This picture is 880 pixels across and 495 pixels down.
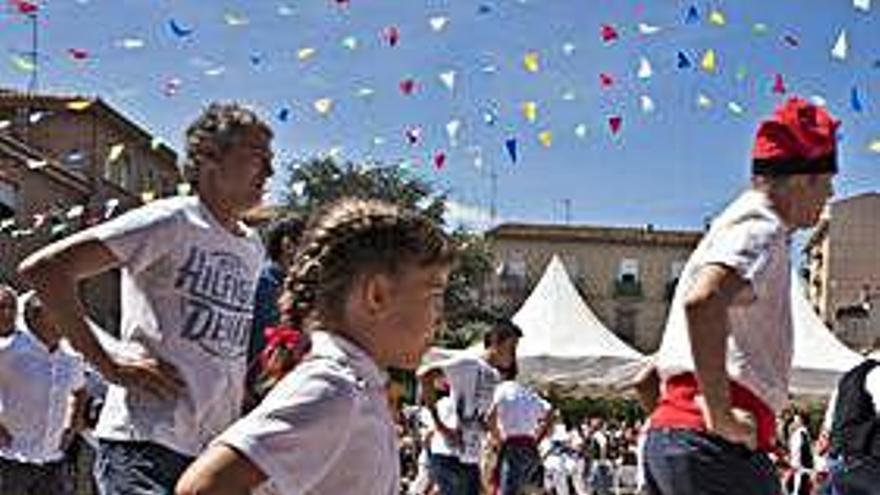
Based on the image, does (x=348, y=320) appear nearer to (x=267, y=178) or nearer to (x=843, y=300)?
(x=267, y=178)

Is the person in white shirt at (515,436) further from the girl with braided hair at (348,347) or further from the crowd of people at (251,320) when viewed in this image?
the girl with braided hair at (348,347)

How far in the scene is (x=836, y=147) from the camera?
4332 mm

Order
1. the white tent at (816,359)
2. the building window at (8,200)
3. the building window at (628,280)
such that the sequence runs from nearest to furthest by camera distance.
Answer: the white tent at (816,359)
the building window at (8,200)
the building window at (628,280)

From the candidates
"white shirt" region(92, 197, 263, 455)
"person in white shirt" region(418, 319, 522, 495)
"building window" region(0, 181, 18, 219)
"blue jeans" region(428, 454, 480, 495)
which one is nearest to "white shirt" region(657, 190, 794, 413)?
"white shirt" region(92, 197, 263, 455)

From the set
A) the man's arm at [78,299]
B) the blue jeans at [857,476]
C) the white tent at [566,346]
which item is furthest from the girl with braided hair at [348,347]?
the white tent at [566,346]

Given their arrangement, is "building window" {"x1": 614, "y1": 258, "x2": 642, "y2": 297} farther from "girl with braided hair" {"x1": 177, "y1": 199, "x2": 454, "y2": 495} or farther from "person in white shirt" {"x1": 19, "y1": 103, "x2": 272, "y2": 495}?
"girl with braided hair" {"x1": 177, "y1": 199, "x2": 454, "y2": 495}

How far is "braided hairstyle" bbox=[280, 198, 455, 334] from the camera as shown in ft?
8.71

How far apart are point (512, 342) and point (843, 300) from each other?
7442 cm

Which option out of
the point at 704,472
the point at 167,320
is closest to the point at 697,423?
the point at 704,472

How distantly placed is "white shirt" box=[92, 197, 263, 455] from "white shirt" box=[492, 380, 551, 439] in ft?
24.0

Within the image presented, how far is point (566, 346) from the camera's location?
2317cm

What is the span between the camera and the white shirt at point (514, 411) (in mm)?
11891

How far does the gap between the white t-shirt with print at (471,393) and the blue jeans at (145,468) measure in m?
6.94

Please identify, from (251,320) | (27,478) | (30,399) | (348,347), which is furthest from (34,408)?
(348,347)
